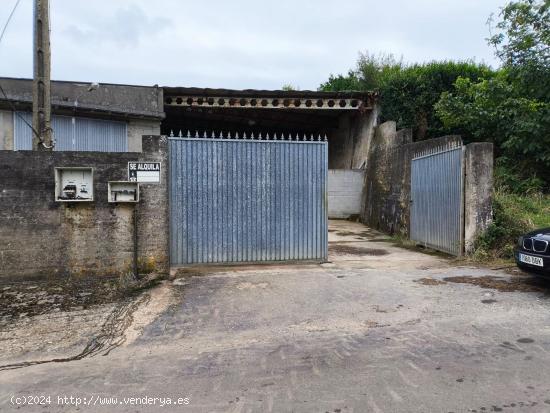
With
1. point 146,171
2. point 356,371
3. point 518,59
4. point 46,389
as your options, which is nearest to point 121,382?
point 46,389

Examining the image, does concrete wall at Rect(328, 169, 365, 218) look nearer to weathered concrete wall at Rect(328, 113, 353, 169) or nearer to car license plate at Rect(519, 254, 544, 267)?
weathered concrete wall at Rect(328, 113, 353, 169)

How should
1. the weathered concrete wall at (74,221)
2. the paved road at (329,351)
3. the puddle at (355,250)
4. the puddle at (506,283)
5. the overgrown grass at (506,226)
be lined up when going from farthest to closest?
the puddle at (355,250) < the overgrown grass at (506,226) < the weathered concrete wall at (74,221) < the puddle at (506,283) < the paved road at (329,351)

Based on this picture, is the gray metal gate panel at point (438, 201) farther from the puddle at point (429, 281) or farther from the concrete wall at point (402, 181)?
the puddle at point (429, 281)

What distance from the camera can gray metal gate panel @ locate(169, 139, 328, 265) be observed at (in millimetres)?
7332

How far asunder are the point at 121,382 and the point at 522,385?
3.12m

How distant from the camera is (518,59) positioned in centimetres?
1113

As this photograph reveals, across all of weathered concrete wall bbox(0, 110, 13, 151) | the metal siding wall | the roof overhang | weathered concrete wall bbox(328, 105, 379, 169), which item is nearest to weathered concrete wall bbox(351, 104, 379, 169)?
weathered concrete wall bbox(328, 105, 379, 169)

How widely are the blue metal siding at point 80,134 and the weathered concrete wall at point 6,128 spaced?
13 centimetres

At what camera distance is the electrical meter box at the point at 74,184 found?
664 cm

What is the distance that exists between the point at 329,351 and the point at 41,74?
624 cm

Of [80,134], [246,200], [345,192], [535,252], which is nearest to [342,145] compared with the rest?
[345,192]

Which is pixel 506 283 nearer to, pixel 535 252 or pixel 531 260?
pixel 531 260

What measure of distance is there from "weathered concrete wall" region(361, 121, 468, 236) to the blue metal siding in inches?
303

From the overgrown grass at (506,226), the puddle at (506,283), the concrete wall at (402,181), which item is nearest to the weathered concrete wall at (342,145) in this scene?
the concrete wall at (402,181)
